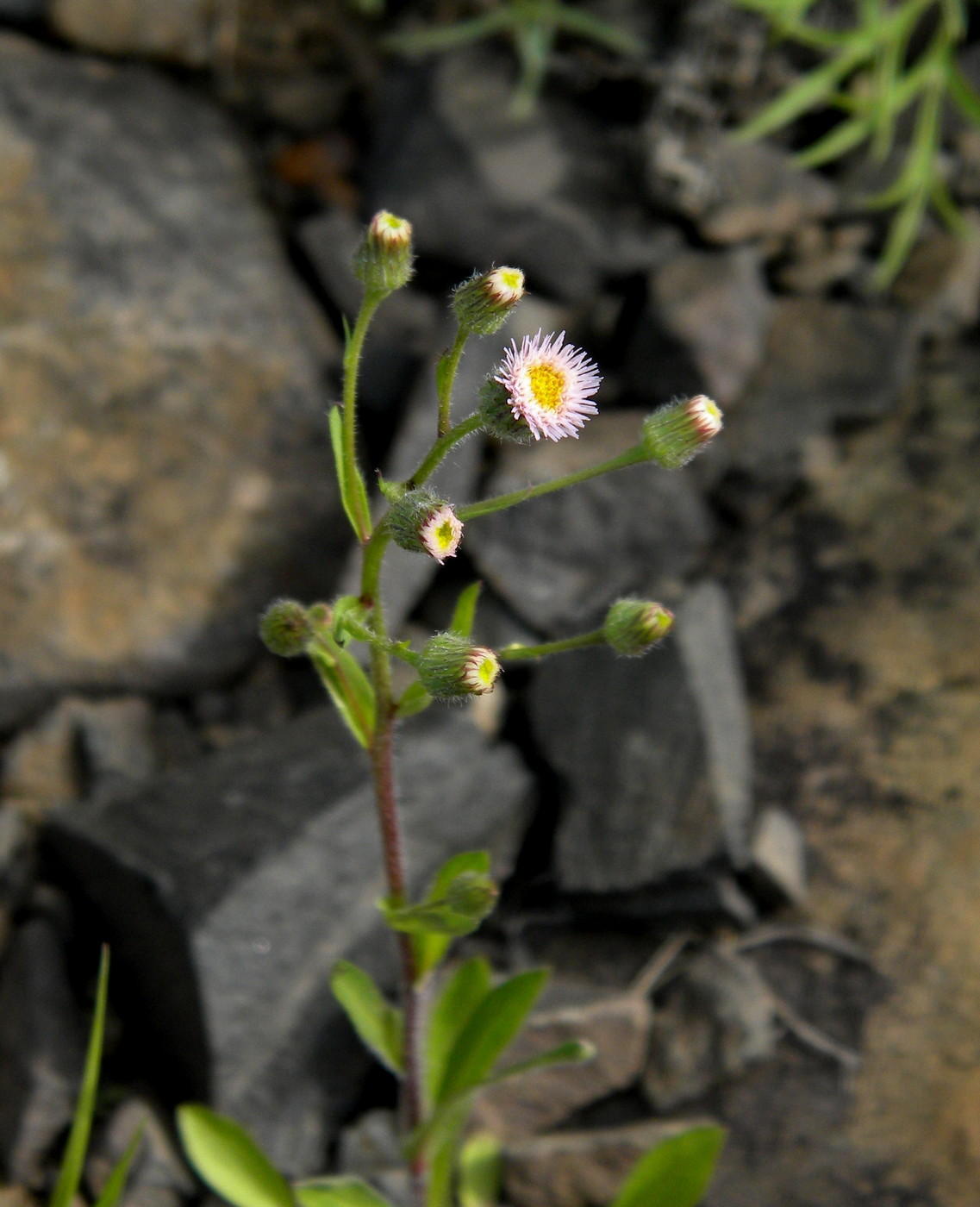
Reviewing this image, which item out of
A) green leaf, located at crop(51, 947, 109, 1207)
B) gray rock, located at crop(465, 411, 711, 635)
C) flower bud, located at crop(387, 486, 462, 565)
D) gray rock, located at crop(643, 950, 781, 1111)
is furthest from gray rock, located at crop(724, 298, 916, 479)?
green leaf, located at crop(51, 947, 109, 1207)

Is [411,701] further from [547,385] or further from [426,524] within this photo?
[547,385]

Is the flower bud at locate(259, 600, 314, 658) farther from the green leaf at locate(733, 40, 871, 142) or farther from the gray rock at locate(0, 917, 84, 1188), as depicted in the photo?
the green leaf at locate(733, 40, 871, 142)

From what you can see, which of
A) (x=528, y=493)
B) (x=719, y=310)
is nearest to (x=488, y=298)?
(x=528, y=493)

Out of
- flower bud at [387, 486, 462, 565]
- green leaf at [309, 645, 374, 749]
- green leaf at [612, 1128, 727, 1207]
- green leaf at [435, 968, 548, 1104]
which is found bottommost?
green leaf at [612, 1128, 727, 1207]

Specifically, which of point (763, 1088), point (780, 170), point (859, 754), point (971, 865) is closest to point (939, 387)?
point (780, 170)

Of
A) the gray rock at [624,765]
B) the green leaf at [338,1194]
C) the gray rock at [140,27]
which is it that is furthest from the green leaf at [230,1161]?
the gray rock at [140,27]

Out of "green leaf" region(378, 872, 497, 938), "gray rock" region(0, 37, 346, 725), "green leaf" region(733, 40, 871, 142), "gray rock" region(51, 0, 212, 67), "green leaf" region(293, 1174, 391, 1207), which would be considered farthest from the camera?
"gray rock" region(51, 0, 212, 67)

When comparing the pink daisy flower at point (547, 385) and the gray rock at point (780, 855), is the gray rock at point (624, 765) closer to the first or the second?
the gray rock at point (780, 855)

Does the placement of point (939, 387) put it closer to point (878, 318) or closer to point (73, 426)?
point (878, 318)
